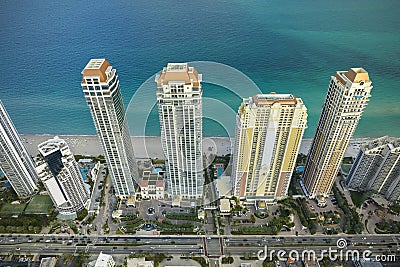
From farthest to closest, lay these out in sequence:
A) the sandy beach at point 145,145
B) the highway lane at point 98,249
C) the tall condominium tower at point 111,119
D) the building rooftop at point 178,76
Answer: the sandy beach at point 145,145 < the highway lane at point 98,249 < the tall condominium tower at point 111,119 < the building rooftop at point 178,76

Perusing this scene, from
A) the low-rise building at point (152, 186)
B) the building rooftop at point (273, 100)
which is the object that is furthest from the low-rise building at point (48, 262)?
the building rooftop at point (273, 100)

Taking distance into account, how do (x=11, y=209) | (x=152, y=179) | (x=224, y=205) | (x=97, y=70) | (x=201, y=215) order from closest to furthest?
1. (x=97, y=70)
2. (x=201, y=215)
3. (x=224, y=205)
4. (x=11, y=209)
5. (x=152, y=179)

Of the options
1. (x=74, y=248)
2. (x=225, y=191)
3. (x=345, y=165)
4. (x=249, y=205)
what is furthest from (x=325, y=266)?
(x=74, y=248)

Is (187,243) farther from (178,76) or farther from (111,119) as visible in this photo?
(178,76)

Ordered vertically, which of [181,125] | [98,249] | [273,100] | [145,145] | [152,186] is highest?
[273,100]

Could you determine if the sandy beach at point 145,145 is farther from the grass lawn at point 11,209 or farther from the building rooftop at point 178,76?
the building rooftop at point 178,76

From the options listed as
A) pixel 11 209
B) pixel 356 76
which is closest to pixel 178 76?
pixel 356 76
